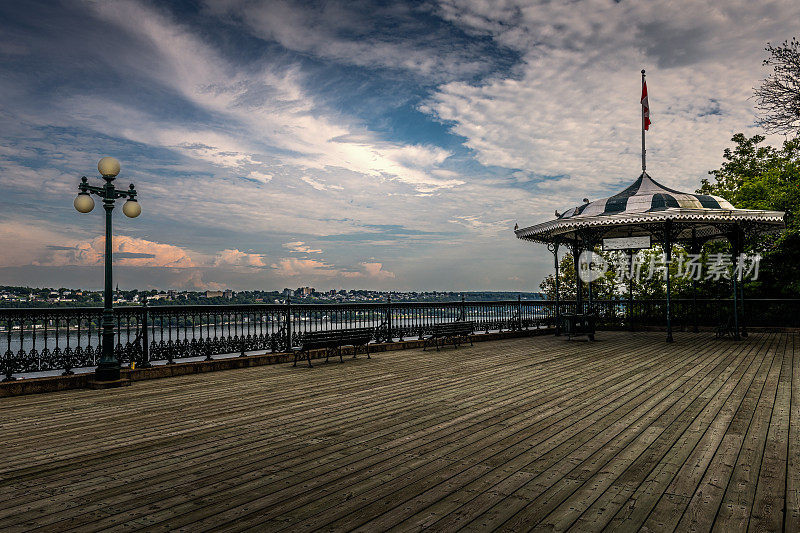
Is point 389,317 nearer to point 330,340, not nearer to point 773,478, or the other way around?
point 330,340

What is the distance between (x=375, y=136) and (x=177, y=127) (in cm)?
702

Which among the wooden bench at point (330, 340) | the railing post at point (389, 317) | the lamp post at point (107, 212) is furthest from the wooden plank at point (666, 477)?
the railing post at point (389, 317)

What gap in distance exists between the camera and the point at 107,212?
25.8 ft

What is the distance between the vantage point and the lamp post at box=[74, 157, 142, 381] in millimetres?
7441

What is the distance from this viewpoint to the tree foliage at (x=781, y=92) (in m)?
10.8

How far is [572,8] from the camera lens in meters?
10.7

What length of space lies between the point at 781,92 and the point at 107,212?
49.2 feet

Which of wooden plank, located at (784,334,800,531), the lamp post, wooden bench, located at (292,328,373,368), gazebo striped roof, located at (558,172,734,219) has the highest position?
gazebo striped roof, located at (558,172,734,219)

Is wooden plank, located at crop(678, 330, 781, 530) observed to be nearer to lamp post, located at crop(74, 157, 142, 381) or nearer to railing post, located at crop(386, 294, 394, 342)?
lamp post, located at crop(74, 157, 142, 381)

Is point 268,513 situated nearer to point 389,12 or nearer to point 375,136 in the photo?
point 389,12

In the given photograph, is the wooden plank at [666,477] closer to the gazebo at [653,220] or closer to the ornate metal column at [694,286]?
the gazebo at [653,220]

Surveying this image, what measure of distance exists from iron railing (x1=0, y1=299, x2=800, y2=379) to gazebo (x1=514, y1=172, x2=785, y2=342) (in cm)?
280

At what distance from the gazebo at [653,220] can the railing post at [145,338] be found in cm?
1155

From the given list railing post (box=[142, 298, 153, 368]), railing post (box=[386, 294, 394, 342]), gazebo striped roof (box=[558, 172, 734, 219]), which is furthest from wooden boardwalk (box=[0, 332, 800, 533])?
gazebo striped roof (box=[558, 172, 734, 219])
